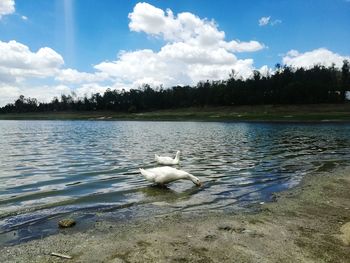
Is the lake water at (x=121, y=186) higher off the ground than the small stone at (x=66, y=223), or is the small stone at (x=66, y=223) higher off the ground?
the small stone at (x=66, y=223)

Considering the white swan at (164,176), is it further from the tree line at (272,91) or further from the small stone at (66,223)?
the tree line at (272,91)

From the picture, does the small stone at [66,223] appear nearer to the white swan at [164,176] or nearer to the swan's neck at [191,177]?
the white swan at [164,176]

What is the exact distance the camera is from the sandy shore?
7.88 meters

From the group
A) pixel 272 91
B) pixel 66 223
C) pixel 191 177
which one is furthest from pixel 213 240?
pixel 272 91

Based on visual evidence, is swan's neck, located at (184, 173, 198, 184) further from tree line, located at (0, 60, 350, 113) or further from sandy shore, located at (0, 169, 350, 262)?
tree line, located at (0, 60, 350, 113)

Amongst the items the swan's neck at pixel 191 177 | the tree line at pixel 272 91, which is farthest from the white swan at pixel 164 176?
the tree line at pixel 272 91

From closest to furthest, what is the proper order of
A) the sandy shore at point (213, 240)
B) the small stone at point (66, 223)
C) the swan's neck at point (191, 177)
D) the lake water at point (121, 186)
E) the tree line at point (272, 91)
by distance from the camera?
1. the sandy shore at point (213, 240)
2. the small stone at point (66, 223)
3. the lake water at point (121, 186)
4. the swan's neck at point (191, 177)
5. the tree line at point (272, 91)

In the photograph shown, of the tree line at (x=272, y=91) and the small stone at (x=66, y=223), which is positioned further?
the tree line at (x=272, y=91)

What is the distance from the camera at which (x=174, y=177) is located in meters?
15.9

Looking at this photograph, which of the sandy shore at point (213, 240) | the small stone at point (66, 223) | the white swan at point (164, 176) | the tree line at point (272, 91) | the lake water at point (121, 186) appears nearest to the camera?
the sandy shore at point (213, 240)

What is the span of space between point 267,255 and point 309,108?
12376 cm

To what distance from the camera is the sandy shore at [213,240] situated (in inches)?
310

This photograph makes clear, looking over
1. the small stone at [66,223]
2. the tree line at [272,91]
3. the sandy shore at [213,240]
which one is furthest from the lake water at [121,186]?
the tree line at [272,91]

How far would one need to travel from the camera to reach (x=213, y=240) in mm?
8930
